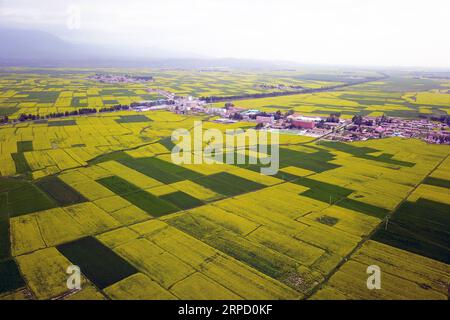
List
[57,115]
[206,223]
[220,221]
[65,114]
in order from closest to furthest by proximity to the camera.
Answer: [206,223]
[220,221]
[57,115]
[65,114]

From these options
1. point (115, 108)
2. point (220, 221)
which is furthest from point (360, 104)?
point (220, 221)

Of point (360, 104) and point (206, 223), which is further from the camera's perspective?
point (360, 104)

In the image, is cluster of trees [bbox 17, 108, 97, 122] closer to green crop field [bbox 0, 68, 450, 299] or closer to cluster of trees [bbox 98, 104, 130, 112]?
cluster of trees [bbox 98, 104, 130, 112]

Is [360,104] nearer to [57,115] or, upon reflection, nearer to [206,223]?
[57,115]

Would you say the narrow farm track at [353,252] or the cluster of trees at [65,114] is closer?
the narrow farm track at [353,252]

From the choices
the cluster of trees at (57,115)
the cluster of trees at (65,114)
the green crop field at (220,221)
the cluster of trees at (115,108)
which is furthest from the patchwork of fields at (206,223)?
the cluster of trees at (115,108)

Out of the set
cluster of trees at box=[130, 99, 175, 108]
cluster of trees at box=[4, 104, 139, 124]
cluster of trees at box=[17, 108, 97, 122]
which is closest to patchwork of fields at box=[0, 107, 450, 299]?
cluster of trees at box=[4, 104, 139, 124]

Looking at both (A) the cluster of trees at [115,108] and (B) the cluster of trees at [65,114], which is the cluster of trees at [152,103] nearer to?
(A) the cluster of trees at [115,108]

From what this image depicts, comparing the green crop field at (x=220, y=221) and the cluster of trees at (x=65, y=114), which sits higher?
the cluster of trees at (x=65, y=114)
